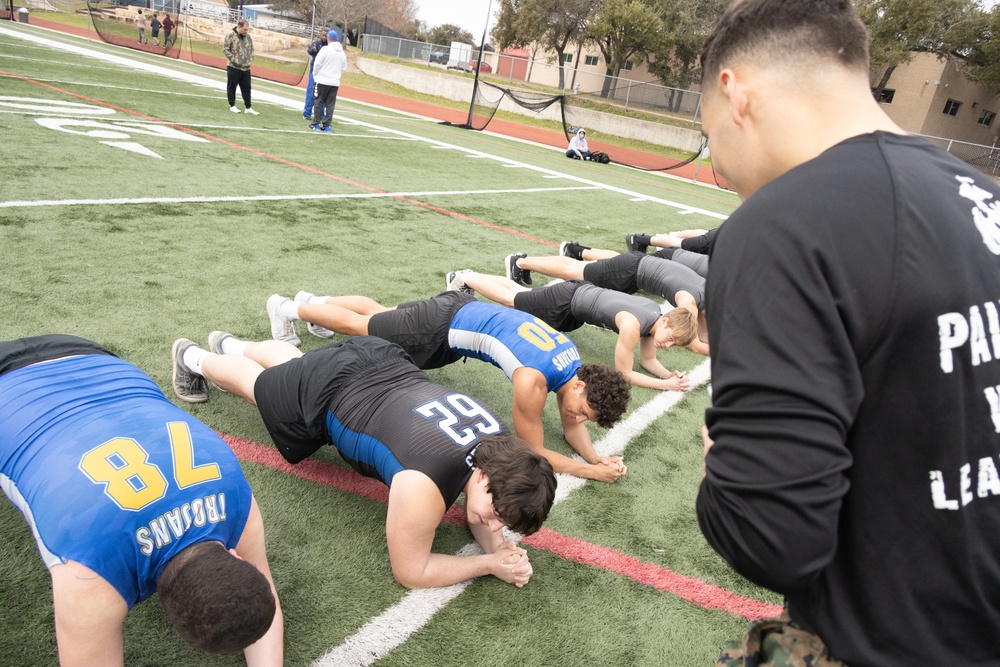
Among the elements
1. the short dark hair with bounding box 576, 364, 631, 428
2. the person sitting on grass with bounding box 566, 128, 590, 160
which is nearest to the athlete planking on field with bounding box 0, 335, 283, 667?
the short dark hair with bounding box 576, 364, 631, 428

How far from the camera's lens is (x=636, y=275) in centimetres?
578

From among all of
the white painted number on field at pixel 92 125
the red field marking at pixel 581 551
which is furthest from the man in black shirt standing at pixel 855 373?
the white painted number on field at pixel 92 125

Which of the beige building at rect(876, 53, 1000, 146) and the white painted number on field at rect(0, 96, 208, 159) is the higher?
the beige building at rect(876, 53, 1000, 146)

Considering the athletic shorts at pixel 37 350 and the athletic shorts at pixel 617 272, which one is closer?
the athletic shorts at pixel 37 350

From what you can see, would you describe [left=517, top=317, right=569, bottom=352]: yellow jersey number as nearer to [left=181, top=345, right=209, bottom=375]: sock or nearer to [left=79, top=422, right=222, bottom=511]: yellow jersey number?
[left=181, top=345, right=209, bottom=375]: sock

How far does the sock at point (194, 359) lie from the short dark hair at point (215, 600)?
1.87 meters

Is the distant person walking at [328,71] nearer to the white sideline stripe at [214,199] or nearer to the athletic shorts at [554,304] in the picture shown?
the white sideline stripe at [214,199]

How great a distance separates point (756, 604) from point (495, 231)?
604 cm

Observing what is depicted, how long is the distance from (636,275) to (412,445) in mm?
3730

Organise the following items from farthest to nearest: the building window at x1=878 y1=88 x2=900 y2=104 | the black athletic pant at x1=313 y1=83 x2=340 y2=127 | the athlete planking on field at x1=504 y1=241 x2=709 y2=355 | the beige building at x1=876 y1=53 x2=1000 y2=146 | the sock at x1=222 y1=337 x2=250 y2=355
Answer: the building window at x1=878 y1=88 x2=900 y2=104 < the beige building at x1=876 y1=53 x2=1000 y2=146 < the black athletic pant at x1=313 y1=83 x2=340 y2=127 < the athlete planking on field at x1=504 y1=241 x2=709 y2=355 < the sock at x1=222 y1=337 x2=250 y2=355

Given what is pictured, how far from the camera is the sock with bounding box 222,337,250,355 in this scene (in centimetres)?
366

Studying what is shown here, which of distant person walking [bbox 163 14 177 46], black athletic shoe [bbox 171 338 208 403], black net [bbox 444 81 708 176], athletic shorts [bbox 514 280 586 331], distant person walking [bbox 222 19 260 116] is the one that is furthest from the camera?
distant person walking [bbox 163 14 177 46]

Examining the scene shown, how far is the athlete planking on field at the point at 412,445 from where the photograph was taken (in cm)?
238

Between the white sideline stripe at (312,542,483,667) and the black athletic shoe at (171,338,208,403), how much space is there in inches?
69.9
